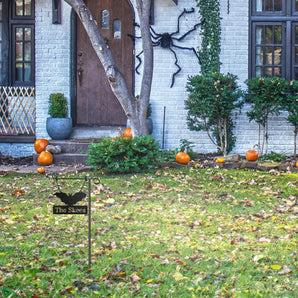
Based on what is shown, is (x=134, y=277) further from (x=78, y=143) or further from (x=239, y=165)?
(x=78, y=143)

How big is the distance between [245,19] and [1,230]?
7.02 meters

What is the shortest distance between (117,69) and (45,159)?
2.00 m

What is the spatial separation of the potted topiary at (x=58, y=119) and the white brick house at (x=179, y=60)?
0.25 meters

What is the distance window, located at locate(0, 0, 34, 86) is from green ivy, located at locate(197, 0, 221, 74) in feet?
11.7

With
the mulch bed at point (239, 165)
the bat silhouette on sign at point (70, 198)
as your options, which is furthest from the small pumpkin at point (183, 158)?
the bat silhouette on sign at point (70, 198)

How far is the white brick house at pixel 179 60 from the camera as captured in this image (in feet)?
34.7

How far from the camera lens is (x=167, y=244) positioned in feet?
16.0

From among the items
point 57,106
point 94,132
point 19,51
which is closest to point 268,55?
point 94,132

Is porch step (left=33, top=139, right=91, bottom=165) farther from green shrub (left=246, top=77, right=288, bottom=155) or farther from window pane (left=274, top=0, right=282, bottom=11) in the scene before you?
window pane (left=274, top=0, right=282, bottom=11)

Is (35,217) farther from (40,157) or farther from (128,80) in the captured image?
(128,80)

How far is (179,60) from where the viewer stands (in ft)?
35.0

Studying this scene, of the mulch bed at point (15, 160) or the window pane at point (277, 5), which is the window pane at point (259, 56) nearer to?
the window pane at point (277, 5)

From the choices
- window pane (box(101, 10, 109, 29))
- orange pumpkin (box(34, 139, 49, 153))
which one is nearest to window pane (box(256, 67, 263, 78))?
window pane (box(101, 10, 109, 29))

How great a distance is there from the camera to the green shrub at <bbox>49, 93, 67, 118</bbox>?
1056cm
